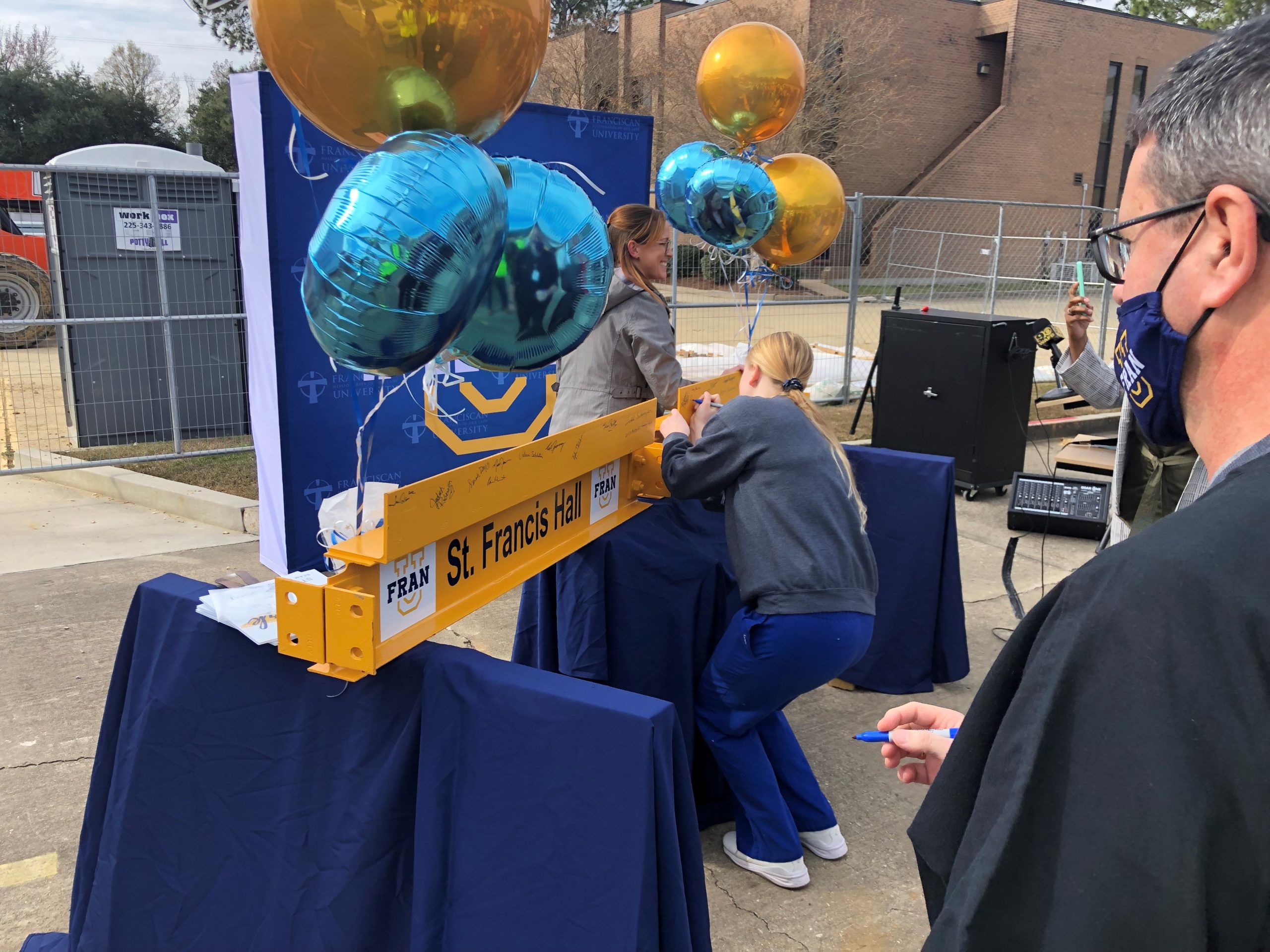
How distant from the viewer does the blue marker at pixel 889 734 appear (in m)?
1.34

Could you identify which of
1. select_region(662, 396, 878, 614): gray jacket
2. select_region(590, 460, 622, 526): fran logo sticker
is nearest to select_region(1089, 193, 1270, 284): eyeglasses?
select_region(662, 396, 878, 614): gray jacket

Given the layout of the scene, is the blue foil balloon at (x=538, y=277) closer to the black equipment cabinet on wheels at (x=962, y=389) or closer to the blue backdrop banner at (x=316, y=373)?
the blue backdrop banner at (x=316, y=373)

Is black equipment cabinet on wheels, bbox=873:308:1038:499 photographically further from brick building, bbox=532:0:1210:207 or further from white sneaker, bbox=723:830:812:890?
brick building, bbox=532:0:1210:207

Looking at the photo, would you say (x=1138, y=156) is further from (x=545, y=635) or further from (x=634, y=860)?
(x=545, y=635)

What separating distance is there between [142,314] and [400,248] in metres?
7.06

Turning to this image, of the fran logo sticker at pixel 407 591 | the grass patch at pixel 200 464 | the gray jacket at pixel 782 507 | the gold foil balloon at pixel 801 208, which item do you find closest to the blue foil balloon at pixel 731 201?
the gold foil balloon at pixel 801 208

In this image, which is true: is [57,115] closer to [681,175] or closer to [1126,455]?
[681,175]

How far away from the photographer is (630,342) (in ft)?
13.9

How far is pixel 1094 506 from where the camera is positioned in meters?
5.82

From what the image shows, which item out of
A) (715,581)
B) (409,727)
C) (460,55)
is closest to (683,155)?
(715,581)

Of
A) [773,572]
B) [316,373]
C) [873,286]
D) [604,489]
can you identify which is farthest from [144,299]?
[873,286]

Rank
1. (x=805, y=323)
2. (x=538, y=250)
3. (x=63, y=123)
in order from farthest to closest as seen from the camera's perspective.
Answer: (x=63, y=123), (x=805, y=323), (x=538, y=250)

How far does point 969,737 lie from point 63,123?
1684 inches

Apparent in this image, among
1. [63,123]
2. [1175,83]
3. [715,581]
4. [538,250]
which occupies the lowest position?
[715,581]
